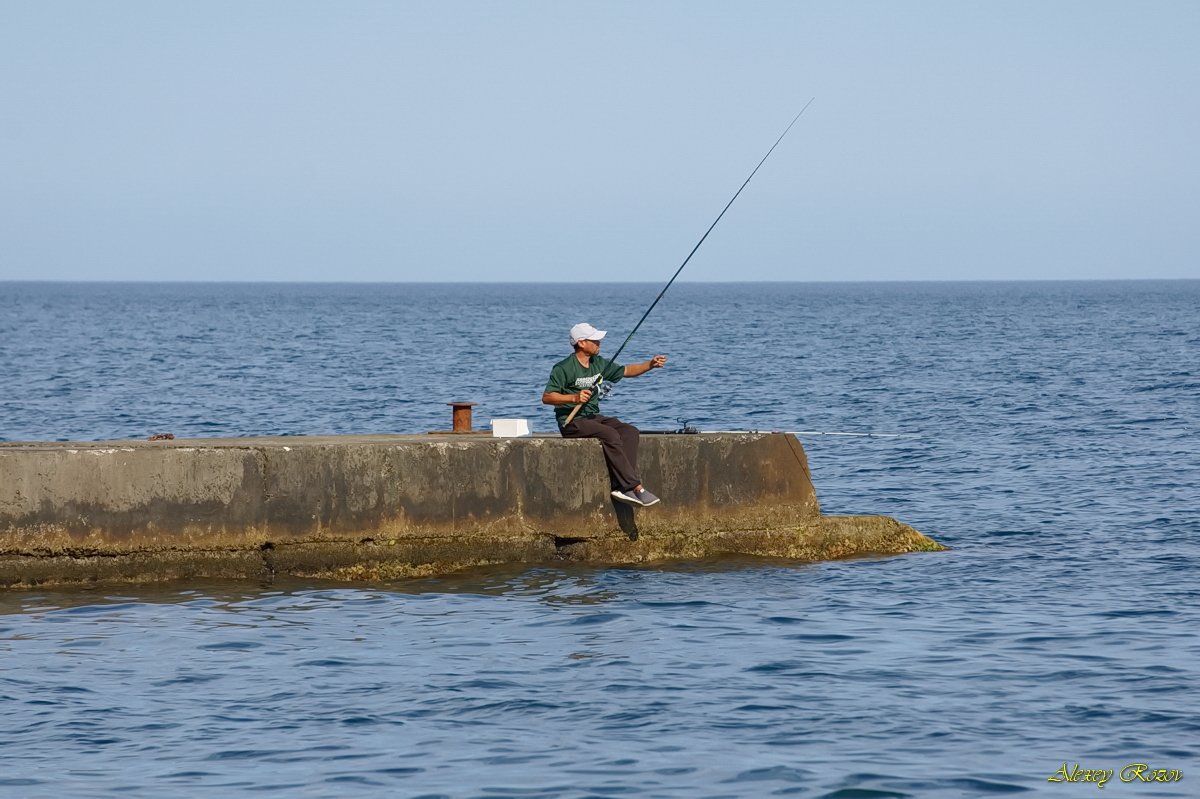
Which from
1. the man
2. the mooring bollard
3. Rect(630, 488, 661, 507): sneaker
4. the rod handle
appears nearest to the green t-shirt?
the man

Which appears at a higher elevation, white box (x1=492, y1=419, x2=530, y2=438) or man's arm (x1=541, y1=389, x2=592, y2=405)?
man's arm (x1=541, y1=389, x2=592, y2=405)

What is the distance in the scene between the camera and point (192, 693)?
8.29 meters

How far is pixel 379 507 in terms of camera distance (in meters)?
11.1

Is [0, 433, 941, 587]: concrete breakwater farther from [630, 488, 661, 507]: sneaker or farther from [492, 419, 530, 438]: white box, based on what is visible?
[630, 488, 661, 507]: sneaker

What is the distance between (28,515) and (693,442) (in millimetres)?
4757

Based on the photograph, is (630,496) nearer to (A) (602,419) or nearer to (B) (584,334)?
(A) (602,419)

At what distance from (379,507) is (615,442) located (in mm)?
1770

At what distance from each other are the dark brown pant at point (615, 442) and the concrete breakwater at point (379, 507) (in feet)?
0.35

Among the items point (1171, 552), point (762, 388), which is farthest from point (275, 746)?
point (762, 388)

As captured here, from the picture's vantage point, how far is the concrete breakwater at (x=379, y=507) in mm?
10484

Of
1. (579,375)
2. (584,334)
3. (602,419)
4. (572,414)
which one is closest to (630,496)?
(602,419)

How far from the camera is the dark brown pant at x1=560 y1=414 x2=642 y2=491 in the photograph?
11.4 meters

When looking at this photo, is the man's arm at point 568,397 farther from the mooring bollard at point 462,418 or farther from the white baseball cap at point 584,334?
the mooring bollard at point 462,418

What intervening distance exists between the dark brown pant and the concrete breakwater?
4.2 inches
